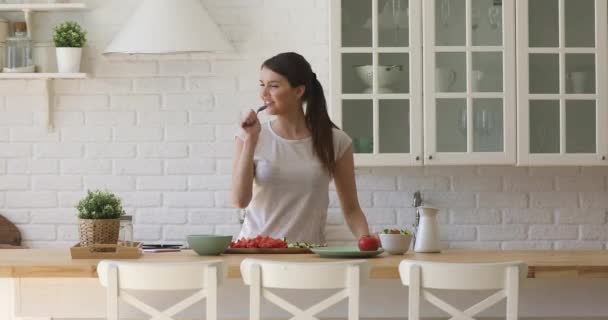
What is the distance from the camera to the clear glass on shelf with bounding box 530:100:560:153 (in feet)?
15.4

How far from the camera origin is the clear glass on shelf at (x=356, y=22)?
15.4ft

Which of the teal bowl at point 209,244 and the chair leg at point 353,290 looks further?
the teal bowl at point 209,244

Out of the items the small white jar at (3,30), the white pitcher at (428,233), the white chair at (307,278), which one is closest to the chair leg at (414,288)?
the white chair at (307,278)

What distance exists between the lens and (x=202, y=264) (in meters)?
2.83

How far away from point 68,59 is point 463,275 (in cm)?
262

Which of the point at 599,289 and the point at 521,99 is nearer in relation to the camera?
the point at 599,289

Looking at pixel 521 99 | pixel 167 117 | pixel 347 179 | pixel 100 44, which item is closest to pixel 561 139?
pixel 521 99

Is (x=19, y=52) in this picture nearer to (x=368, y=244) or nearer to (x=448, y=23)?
(x=448, y=23)

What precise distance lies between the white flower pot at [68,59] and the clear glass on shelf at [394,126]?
4.51 ft

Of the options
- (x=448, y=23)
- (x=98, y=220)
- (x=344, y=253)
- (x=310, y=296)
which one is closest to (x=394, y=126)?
(x=448, y=23)

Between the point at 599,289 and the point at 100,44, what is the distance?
2678 millimetres

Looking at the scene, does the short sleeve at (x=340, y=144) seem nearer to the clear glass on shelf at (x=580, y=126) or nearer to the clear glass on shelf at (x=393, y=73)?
the clear glass on shelf at (x=393, y=73)

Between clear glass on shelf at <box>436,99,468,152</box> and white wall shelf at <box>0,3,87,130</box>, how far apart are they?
1585 millimetres

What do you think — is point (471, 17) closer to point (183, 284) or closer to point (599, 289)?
point (599, 289)
